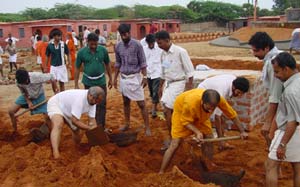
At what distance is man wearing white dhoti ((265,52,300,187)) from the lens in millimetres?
3533

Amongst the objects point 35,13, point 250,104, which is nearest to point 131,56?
point 250,104

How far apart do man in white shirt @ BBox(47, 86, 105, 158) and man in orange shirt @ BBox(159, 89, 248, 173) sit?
1.09 meters

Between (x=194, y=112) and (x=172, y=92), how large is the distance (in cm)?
146

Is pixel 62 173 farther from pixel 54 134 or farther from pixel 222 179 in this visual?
pixel 222 179

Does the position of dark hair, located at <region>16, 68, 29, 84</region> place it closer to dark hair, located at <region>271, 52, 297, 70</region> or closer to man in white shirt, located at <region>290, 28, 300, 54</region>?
dark hair, located at <region>271, 52, 297, 70</region>

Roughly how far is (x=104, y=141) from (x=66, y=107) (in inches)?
28.4

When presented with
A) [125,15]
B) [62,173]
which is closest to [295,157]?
[62,173]

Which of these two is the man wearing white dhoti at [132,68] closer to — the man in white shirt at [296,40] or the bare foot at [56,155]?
the bare foot at [56,155]

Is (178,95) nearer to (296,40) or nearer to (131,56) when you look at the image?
(131,56)

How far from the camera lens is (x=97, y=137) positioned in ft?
18.7

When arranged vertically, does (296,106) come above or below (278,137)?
above

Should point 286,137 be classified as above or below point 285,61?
below

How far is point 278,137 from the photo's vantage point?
3834mm

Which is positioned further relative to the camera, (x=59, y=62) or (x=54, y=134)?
(x=59, y=62)
